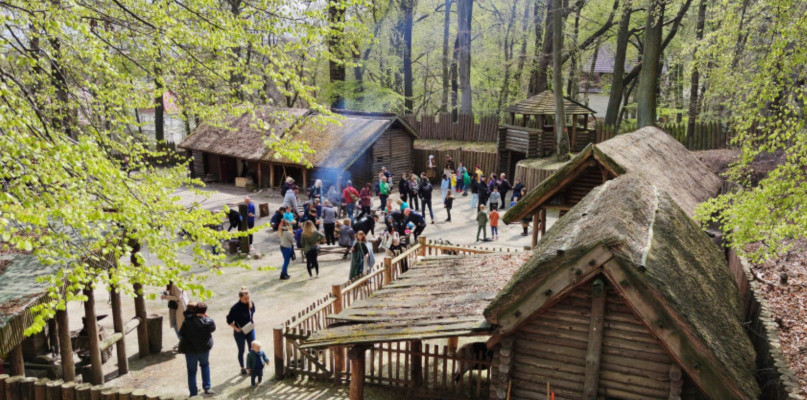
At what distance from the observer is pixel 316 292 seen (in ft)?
50.2

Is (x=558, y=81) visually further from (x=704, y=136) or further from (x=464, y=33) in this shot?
(x=464, y=33)

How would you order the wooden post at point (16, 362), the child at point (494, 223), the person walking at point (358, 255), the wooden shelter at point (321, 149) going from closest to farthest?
the wooden post at point (16, 362) → the person walking at point (358, 255) → the child at point (494, 223) → the wooden shelter at point (321, 149)

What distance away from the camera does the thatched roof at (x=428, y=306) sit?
761 cm

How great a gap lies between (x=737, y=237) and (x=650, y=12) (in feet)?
62.0

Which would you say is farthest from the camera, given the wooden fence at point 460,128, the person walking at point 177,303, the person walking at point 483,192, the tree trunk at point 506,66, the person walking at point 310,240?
the tree trunk at point 506,66

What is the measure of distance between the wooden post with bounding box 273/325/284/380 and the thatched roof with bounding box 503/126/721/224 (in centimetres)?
551

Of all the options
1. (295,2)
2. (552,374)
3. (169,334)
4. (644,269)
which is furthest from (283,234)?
(644,269)

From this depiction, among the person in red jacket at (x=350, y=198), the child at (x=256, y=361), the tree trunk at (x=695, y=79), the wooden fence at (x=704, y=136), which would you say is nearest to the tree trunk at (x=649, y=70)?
the wooden fence at (x=704, y=136)

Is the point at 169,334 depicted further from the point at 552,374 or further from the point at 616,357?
the point at 616,357

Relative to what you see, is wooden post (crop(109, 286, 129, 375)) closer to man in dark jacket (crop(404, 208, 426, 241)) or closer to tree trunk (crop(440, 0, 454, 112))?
man in dark jacket (crop(404, 208, 426, 241))

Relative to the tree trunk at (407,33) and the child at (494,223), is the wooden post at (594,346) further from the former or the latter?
the tree trunk at (407,33)

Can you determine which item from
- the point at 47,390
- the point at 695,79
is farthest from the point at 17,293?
the point at 695,79

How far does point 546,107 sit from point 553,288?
23.2 meters

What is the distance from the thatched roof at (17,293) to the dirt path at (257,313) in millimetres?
2505
